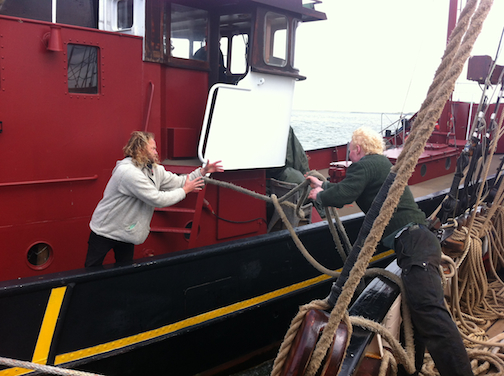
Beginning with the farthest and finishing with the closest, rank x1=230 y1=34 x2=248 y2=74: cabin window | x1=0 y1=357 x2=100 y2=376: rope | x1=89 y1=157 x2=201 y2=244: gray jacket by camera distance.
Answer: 1. x1=230 y1=34 x2=248 y2=74: cabin window
2. x1=89 y1=157 x2=201 y2=244: gray jacket
3. x1=0 y1=357 x2=100 y2=376: rope

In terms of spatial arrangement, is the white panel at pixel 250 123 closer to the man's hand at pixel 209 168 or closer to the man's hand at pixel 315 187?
the man's hand at pixel 209 168

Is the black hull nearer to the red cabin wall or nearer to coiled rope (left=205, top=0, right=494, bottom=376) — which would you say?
the red cabin wall

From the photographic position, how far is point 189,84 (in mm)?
4391

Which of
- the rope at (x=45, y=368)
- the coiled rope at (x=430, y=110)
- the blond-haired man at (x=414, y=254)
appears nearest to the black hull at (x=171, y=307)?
the rope at (x=45, y=368)

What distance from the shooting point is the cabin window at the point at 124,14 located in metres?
4.18

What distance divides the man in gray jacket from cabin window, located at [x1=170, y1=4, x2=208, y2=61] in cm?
138

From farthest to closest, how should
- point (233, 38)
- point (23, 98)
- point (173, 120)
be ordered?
point (233, 38)
point (173, 120)
point (23, 98)

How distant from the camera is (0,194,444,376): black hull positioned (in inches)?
107

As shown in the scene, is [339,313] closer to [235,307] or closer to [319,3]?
[235,307]

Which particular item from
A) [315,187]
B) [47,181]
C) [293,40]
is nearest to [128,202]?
[47,181]

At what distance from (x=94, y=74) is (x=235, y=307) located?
233cm

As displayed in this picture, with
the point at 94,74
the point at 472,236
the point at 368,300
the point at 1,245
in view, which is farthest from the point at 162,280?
the point at 472,236

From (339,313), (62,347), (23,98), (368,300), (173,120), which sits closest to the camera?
(339,313)

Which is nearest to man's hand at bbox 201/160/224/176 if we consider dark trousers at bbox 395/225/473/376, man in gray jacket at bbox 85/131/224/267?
man in gray jacket at bbox 85/131/224/267
